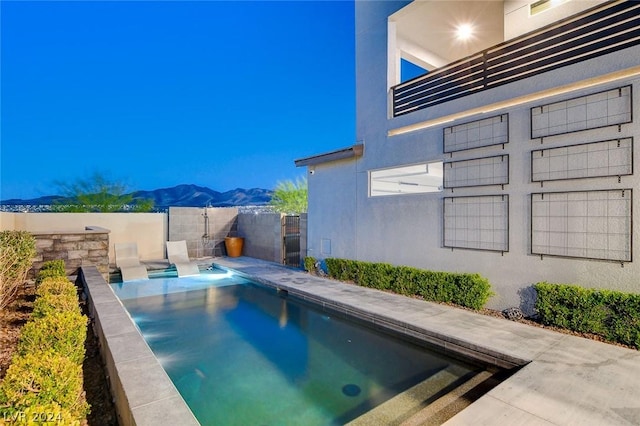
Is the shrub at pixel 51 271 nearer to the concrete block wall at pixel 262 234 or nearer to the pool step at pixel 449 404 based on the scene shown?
the pool step at pixel 449 404

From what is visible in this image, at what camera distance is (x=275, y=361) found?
4.98 meters

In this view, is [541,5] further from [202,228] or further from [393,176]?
[202,228]

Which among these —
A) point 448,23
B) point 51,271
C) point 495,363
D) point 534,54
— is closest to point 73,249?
point 51,271

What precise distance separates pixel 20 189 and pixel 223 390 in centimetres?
5970

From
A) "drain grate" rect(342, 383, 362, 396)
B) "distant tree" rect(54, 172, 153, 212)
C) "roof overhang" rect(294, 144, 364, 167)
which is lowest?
"drain grate" rect(342, 383, 362, 396)

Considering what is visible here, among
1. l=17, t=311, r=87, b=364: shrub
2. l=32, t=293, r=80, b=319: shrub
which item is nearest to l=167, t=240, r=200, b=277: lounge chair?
l=32, t=293, r=80, b=319: shrub

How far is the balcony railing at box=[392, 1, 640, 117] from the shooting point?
17.2 feet

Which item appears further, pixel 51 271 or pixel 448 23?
pixel 448 23

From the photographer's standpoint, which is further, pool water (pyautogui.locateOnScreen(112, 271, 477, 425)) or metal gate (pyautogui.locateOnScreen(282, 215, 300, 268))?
metal gate (pyautogui.locateOnScreen(282, 215, 300, 268))

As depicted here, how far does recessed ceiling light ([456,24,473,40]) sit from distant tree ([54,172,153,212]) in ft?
43.7

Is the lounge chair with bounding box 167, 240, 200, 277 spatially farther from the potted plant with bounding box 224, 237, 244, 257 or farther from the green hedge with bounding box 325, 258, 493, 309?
the green hedge with bounding box 325, 258, 493, 309

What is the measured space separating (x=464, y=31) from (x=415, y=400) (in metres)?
10.2

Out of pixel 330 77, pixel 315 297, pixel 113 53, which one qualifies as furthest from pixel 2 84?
pixel 315 297

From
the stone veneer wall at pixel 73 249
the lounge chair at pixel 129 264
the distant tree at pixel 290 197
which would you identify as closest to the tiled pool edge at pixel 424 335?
the stone veneer wall at pixel 73 249
